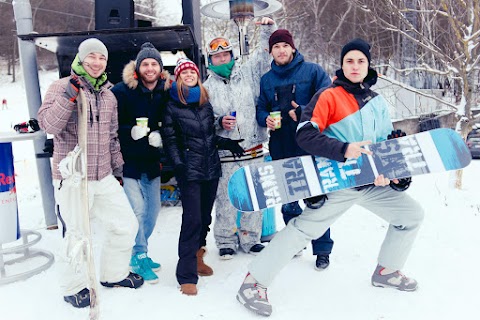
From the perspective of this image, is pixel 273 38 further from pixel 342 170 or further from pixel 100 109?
pixel 100 109

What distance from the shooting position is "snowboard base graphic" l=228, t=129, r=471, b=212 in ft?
8.84

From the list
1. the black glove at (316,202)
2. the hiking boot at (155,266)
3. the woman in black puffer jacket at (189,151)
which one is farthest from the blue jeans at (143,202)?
the black glove at (316,202)

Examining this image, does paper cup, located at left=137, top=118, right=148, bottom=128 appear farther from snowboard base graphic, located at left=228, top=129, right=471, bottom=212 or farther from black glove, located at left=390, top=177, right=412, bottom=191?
black glove, located at left=390, top=177, right=412, bottom=191

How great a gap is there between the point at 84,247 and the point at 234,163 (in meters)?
1.46

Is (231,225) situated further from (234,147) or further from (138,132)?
(138,132)

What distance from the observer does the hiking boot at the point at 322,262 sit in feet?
10.9

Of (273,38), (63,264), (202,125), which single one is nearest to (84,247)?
(63,264)

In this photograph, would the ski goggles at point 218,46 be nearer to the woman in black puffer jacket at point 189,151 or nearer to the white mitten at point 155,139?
the woman in black puffer jacket at point 189,151

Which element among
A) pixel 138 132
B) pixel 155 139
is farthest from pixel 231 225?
pixel 138 132

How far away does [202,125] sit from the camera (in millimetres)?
3070

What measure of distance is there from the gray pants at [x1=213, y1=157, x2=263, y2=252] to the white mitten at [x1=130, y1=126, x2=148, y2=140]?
86 centimetres

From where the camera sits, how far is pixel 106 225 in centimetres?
293

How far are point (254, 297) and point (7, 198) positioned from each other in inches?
91.6

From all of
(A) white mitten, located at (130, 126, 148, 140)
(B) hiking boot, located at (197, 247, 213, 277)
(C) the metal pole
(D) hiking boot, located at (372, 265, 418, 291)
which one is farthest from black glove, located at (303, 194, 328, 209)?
(C) the metal pole
